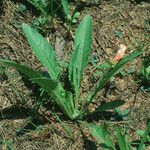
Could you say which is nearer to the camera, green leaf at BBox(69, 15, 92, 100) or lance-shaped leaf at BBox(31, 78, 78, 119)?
lance-shaped leaf at BBox(31, 78, 78, 119)

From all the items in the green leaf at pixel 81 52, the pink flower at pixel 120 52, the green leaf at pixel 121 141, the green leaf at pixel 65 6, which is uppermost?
the green leaf at pixel 65 6

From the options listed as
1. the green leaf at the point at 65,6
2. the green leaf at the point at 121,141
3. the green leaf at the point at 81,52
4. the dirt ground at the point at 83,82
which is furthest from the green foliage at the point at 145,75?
the green leaf at the point at 65,6

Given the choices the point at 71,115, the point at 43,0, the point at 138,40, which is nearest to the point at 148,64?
the point at 138,40

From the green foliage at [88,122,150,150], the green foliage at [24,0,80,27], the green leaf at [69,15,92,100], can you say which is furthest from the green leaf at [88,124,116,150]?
the green foliage at [24,0,80,27]

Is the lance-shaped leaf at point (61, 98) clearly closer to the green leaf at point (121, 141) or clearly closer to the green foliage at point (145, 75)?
the green leaf at point (121, 141)

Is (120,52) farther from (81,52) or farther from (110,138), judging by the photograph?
(110,138)

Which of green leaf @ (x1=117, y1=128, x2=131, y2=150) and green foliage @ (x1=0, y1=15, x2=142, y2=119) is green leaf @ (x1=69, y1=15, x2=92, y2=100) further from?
green leaf @ (x1=117, y1=128, x2=131, y2=150)
